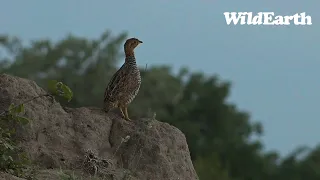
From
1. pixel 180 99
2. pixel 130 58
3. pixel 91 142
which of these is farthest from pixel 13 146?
pixel 180 99

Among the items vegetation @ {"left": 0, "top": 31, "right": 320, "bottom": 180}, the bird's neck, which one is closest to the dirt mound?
the bird's neck

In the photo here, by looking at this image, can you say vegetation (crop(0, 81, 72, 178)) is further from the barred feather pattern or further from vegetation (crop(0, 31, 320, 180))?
vegetation (crop(0, 31, 320, 180))

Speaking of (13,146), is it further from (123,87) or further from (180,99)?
(180,99)

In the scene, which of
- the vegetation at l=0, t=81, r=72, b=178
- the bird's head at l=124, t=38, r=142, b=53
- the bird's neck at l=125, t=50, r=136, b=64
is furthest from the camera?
the bird's head at l=124, t=38, r=142, b=53

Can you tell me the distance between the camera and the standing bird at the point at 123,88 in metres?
10.3

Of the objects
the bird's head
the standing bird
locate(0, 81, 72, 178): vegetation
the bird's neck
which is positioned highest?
the bird's head

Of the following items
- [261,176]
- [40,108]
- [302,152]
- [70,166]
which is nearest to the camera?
[70,166]

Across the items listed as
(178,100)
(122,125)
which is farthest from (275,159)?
(122,125)

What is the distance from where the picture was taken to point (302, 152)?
4025 centimetres

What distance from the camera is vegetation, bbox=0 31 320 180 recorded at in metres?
37.9

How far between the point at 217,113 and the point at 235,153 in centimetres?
427

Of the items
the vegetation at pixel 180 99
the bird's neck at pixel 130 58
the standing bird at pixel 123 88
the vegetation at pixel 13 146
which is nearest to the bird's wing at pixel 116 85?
the standing bird at pixel 123 88

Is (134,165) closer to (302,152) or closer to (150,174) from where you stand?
(150,174)

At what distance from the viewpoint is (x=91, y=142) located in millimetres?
9406
